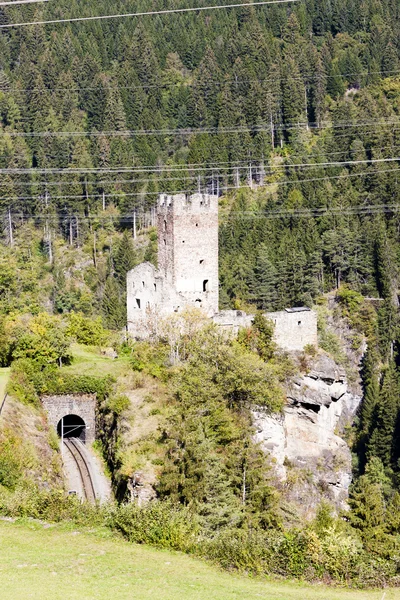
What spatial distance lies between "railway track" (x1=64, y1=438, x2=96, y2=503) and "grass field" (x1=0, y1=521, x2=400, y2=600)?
34.0 feet

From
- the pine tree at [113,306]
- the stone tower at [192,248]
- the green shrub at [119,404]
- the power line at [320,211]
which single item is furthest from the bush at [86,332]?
the power line at [320,211]

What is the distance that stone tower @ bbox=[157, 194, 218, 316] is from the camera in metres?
42.0

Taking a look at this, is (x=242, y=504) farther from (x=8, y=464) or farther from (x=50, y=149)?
(x=50, y=149)

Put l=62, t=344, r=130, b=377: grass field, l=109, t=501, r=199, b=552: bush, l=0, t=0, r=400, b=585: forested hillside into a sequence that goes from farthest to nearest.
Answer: l=62, t=344, r=130, b=377: grass field < l=0, t=0, r=400, b=585: forested hillside < l=109, t=501, r=199, b=552: bush

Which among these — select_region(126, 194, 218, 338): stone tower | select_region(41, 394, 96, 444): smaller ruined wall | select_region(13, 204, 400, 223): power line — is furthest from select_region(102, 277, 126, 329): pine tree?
select_region(41, 394, 96, 444): smaller ruined wall

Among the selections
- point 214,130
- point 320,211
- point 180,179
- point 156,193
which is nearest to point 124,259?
point 156,193

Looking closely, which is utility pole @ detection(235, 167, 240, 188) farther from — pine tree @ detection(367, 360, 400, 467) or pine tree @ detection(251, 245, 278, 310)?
pine tree @ detection(367, 360, 400, 467)

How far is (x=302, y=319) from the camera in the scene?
43562mm

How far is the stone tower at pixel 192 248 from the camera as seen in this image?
138ft

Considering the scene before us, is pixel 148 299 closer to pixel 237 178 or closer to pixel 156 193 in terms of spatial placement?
pixel 156 193

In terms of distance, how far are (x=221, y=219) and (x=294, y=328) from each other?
4194 centimetres

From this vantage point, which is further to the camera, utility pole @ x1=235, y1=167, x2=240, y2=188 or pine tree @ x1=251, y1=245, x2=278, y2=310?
utility pole @ x1=235, y1=167, x2=240, y2=188

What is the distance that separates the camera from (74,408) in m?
37.1

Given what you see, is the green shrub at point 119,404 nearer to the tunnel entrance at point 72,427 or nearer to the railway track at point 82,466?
the railway track at point 82,466
